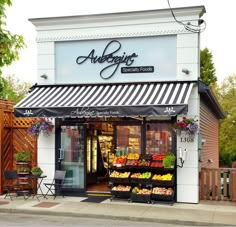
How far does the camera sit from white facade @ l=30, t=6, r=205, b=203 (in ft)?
40.7

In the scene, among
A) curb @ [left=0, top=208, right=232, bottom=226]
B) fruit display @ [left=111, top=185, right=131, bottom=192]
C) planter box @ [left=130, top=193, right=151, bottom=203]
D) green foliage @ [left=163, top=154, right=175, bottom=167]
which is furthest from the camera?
fruit display @ [left=111, top=185, right=131, bottom=192]

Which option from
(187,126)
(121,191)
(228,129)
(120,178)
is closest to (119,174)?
(120,178)

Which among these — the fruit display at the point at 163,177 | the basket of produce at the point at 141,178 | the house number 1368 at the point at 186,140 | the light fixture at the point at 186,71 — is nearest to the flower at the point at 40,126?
the basket of produce at the point at 141,178

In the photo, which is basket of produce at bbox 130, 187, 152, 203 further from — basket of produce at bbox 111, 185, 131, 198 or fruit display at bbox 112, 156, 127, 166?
fruit display at bbox 112, 156, 127, 166

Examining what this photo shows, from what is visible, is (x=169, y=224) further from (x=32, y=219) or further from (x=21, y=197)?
(x=21, y=197)

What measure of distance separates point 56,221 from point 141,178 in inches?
127

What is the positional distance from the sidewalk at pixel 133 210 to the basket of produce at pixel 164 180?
62cm

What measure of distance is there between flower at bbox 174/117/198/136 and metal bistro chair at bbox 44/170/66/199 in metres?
3.75

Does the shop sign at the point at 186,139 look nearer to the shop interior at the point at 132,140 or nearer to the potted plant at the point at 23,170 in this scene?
the shop interior at the point at 132,140

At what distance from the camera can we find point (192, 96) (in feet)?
41.0

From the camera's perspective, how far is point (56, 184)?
12773mm

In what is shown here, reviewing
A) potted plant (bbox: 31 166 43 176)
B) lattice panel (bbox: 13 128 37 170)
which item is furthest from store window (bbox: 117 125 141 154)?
lattice panel (bbox: 13 128 37 170)

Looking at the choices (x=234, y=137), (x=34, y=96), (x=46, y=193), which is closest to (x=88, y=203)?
(x=46, y=193)

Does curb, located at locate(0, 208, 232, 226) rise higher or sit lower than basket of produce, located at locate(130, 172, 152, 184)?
lower
